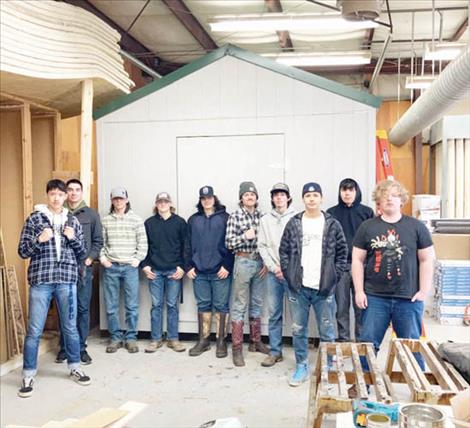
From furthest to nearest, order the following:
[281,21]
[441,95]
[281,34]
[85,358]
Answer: [281,34] → [441,95] → [281,21] → [85,358]

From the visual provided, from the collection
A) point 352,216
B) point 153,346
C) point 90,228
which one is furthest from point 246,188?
point 153,346

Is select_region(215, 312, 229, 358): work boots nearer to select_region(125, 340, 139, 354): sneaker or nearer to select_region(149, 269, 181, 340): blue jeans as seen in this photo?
select_region(149, 269, 181, 340): blue jeans

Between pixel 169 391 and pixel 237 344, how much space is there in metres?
0.90

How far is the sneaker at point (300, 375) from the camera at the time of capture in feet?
13.7

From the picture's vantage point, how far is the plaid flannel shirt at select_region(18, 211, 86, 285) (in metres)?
4.03

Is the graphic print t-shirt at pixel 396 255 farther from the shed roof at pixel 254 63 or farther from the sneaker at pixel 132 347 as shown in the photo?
the sneaker at pixel 132 347

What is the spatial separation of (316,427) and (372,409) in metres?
0.71

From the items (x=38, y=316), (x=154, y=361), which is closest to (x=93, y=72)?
(x=38, y=316)

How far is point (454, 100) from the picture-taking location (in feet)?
19.5

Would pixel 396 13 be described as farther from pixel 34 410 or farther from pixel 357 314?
pixel 34 410

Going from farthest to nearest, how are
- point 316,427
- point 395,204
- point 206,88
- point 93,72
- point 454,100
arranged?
point 454,100 → point 206,88 → point 93,72 → point 395,204 → point 316,427

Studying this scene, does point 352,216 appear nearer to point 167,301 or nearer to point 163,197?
point 163,197

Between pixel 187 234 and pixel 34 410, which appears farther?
pixel 187 234

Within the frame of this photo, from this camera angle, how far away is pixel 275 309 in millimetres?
4699
